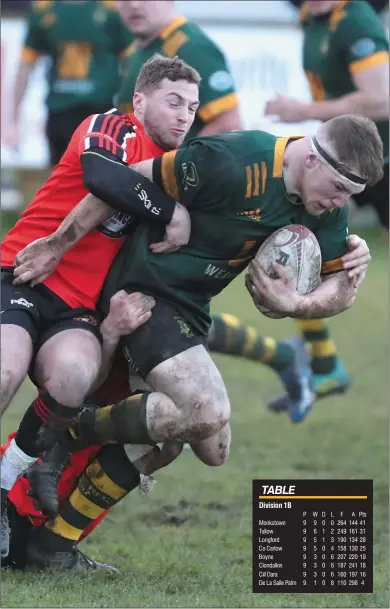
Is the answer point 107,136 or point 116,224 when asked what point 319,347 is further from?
point 107,136

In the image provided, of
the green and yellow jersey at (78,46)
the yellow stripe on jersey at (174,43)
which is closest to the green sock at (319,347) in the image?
the yellow stripe on jersey at (174,43)

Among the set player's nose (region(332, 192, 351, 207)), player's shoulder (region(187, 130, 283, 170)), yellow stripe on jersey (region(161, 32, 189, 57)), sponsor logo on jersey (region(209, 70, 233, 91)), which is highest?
yellow stripe on jersey (region(161, 32, 189, 57))

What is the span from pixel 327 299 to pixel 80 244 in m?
0.90

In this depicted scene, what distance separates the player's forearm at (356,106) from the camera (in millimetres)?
6438

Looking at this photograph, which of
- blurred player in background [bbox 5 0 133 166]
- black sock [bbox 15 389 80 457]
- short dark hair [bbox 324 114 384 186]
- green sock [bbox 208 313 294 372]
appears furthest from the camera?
Result: blurred player in background [bbox 5 0 133 166]

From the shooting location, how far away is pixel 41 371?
4039mm

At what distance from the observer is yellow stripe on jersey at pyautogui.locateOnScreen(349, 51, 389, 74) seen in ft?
21.3

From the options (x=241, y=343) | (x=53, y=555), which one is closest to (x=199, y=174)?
(x=53, y=555)

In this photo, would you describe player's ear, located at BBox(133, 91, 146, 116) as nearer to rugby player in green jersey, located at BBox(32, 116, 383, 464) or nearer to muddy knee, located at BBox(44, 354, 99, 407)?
rugby player in green jersey, located at BBox(32, 116, 383, 464)

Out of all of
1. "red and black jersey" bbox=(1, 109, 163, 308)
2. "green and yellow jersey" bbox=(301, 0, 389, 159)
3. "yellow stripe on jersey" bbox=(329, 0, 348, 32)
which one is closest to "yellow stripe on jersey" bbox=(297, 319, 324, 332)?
"green and yellow jersey" bbox=(301, 0, 389, 159)

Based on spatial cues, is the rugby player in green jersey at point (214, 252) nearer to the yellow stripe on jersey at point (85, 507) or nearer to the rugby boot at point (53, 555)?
the yellow stripe on jersey at point (85, 507)

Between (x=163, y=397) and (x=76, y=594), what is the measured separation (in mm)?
723

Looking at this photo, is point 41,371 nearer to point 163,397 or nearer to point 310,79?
point 163,397

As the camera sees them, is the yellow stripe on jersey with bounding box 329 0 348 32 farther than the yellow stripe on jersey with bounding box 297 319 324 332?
No
